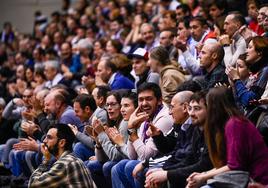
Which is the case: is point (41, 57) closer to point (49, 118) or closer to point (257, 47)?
point (49, 118)

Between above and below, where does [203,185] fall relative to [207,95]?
below

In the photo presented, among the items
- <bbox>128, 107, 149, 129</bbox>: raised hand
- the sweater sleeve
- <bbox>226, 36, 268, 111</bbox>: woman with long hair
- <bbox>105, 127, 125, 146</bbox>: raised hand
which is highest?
<bbox>226, 36, 268, 111</bbox>: woman with long hair

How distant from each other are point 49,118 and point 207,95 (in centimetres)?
406

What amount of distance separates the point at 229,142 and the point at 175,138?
4.81 ft

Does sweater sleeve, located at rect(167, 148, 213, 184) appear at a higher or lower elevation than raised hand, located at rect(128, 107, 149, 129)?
lower

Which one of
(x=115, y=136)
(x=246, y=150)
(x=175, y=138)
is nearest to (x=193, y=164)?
(x=175, y=138)

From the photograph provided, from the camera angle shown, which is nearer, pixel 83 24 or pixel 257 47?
pixel 257 47

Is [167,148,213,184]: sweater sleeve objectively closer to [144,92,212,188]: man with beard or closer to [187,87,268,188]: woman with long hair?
[144,92,212,188]: man with beard

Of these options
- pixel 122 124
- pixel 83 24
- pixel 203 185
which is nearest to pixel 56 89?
pixel 122 124

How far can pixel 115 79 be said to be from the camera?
385 inches

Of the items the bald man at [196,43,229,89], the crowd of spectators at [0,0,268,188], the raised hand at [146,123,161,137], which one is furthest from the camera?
the bald man at [196,43,229,89]

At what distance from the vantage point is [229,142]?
563cm

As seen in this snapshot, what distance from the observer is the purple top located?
5.59m

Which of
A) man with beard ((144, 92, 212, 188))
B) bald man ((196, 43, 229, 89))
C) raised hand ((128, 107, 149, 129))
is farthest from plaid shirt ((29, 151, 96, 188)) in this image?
bald man ((196, 43, 229, 89))
